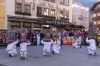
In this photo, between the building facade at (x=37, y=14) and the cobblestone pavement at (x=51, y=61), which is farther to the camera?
the building facade at (x=37, y=14)

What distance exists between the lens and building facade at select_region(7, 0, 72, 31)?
97.4ft

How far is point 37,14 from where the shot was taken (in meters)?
33.4

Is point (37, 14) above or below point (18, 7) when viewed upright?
below

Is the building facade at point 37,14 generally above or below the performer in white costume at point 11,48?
above

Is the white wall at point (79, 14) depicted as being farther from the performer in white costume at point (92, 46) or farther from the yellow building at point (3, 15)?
the performer in white costume at point (92, 46)

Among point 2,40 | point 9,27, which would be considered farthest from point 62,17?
point 2,40

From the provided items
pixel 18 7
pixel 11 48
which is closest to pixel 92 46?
pixel 11 48

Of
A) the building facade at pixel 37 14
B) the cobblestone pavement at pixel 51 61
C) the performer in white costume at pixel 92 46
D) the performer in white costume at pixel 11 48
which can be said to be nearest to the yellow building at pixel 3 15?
the building facade at pixel 37 14

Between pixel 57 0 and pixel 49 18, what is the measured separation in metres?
4.51

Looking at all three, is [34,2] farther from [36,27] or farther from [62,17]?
[62,17]

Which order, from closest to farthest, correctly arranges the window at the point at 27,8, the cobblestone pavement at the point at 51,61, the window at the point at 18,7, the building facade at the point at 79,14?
the cobblestone pavement at the point at 51,61 → the window at the point at 18,7 → the window at the point at 27,8 → the building facade at the point at 79,14

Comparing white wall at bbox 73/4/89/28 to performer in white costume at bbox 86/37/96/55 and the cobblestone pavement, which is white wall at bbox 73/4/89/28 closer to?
performer in white costume at bbox 86/37/96/55

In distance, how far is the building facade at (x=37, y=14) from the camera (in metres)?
29.7

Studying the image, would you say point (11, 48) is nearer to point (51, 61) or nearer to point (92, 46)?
point (51, 61)
